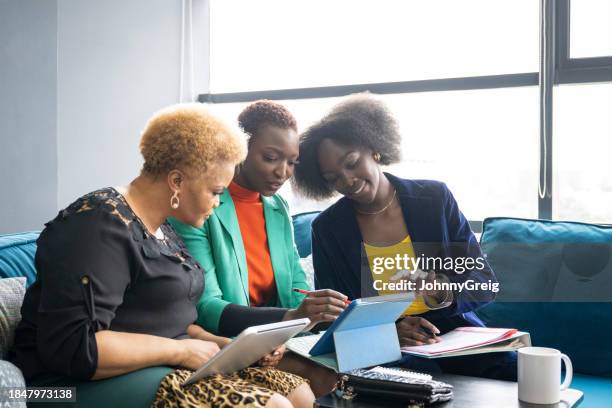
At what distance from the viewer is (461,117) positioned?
310cm

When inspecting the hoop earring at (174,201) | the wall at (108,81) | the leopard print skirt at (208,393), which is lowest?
the leopard print skirt at (208,393)

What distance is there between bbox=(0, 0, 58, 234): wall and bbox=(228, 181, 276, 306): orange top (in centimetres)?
144

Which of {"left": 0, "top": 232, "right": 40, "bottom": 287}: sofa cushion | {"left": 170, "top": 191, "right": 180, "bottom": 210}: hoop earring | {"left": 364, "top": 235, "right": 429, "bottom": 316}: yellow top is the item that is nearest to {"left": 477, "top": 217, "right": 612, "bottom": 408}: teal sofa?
{"left": 364, "top": 235, "right": 429, "bottom": 316}: yellow top

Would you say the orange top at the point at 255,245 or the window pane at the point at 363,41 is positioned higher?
the window pane at the point at 363,41

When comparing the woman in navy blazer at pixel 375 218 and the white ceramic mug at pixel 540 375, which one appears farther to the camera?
the woman in navy blazer at pixel 375 218

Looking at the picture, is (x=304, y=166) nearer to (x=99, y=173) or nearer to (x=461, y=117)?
(x=461, y=117)

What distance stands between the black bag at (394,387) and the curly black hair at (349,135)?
3.05 ft

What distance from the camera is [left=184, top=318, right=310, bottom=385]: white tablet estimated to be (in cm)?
130

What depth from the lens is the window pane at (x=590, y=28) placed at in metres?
2.78

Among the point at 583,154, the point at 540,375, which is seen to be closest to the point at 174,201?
the point at 540,375

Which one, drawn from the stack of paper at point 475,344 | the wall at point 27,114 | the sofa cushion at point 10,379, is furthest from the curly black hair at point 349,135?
the wall at point 27,114

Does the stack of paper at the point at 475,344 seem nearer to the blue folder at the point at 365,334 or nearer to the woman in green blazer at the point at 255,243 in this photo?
the blue folder at the point at 365,334

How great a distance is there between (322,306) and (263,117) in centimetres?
64

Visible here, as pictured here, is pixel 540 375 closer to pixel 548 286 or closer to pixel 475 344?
pixel 475 344
